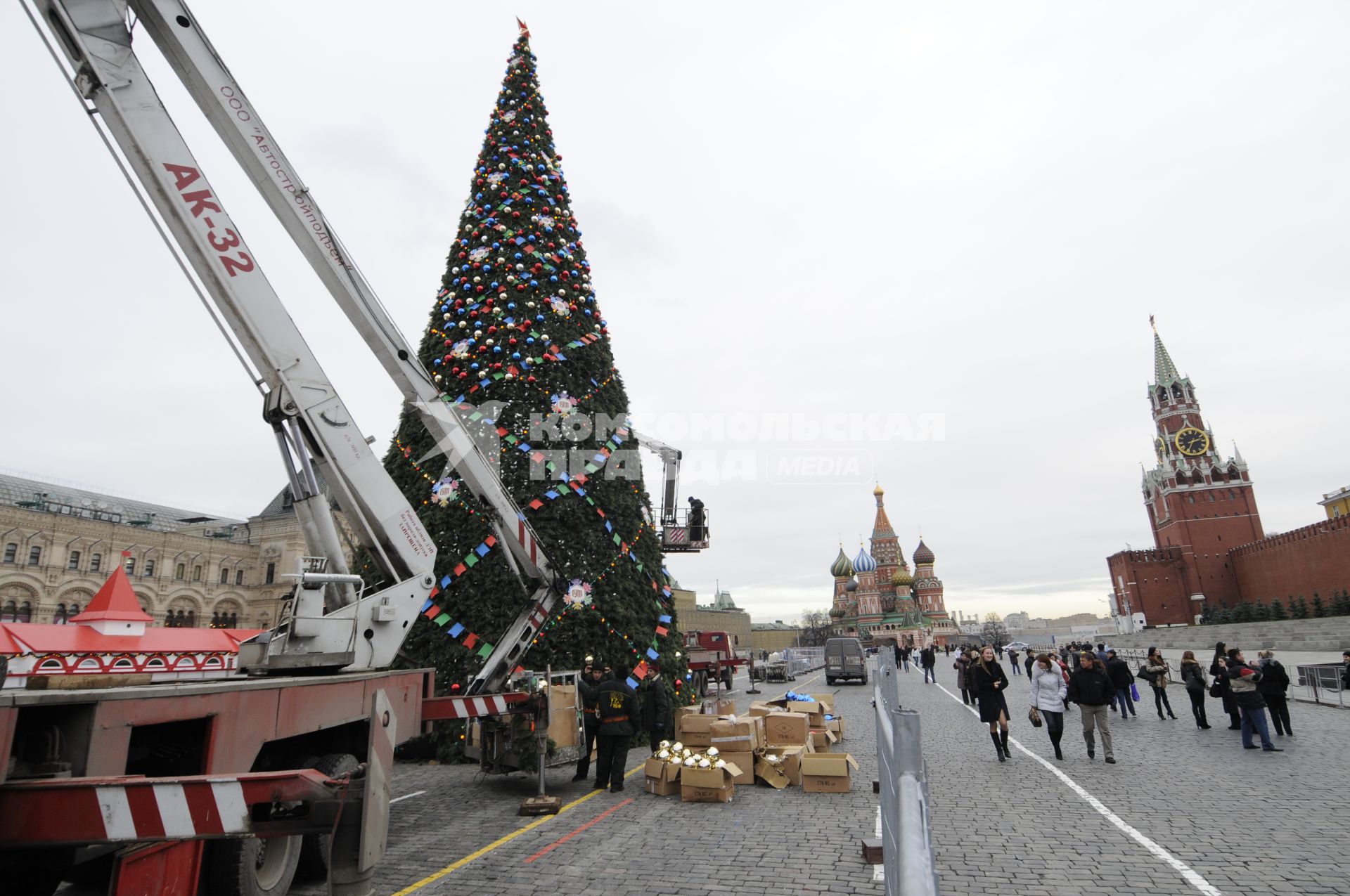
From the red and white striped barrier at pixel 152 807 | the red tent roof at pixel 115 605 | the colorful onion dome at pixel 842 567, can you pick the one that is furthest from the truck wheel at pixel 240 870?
the colorful onion dome at pixel 842 567

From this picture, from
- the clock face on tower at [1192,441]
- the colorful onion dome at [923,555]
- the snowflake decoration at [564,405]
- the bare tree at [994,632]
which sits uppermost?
the clock face on tower at [1192,441]

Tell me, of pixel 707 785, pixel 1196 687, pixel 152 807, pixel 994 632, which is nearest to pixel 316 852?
pixel 152 807

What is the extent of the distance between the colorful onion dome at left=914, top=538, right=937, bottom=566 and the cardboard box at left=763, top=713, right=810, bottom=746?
11291cm

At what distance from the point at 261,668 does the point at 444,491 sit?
6.63m

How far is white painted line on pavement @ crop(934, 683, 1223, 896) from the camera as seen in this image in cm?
552

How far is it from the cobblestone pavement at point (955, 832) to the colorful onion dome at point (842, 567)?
112m

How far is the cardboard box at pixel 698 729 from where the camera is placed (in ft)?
33.0

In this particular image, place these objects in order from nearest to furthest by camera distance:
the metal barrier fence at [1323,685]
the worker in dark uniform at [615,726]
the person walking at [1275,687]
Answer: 1. the worker in dark uniform at [615,726]
2. the person walking at [1275,687]
3. the metal barrier fence at [1323,685]

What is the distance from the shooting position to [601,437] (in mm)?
14469

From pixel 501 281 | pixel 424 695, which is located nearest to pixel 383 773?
pixel 424 695

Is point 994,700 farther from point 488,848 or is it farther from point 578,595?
point 488,848

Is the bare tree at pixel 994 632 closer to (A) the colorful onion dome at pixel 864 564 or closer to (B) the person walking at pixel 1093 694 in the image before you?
(A) the colorful onion dome at pixel 864 564

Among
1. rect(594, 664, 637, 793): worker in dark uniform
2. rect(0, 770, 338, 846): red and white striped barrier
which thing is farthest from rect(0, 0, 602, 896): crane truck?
rect(594, 664, 637, 793): worker in dark uniform

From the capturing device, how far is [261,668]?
686cm
